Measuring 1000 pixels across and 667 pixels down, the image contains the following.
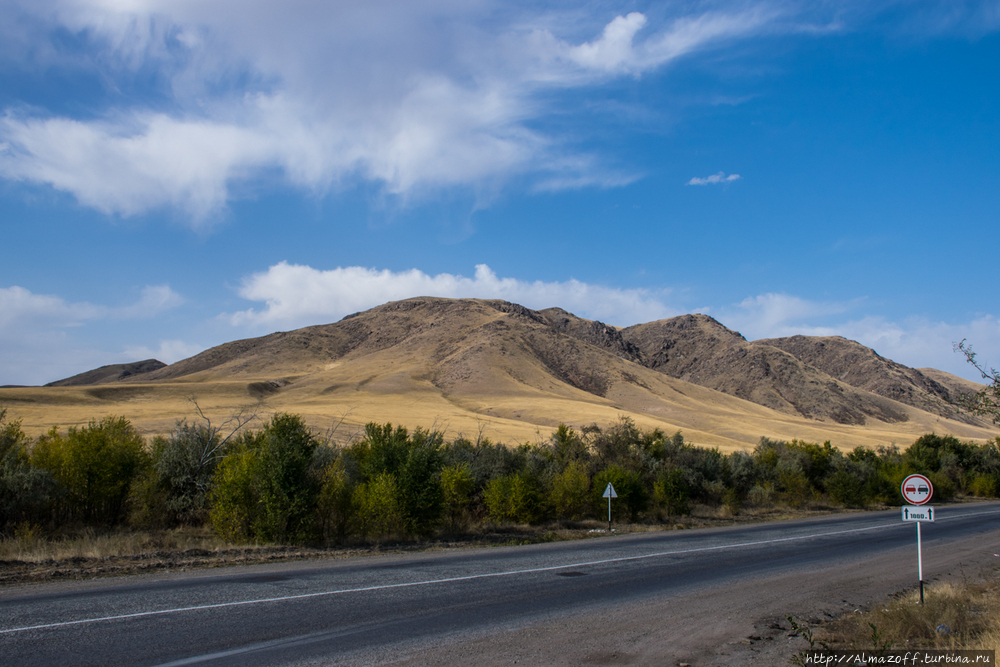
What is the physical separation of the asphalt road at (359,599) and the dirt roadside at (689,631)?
14.1 inches

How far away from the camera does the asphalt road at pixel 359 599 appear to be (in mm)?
6965

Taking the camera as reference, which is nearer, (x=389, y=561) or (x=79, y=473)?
(x=389, y=561)

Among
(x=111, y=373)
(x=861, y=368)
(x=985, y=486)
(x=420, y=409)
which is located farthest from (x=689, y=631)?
(x=111, y=373)

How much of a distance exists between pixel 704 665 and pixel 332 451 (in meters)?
16.2

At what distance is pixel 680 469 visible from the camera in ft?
93.7

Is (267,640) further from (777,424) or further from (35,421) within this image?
(777,424)

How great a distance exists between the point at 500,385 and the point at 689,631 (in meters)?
90.5

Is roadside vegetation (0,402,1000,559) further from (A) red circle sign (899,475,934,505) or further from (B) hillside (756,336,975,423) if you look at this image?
(B) hillside (756,336,975,423)

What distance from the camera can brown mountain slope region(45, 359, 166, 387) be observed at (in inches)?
6740

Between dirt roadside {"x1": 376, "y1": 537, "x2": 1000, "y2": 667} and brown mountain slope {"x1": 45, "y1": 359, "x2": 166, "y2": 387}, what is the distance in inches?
7529

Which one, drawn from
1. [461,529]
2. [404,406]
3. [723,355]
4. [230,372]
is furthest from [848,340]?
[461,529]

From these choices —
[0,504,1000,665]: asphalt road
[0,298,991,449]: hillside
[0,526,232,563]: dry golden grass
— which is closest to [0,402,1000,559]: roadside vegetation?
[0,526,232,563]: dry golden grass

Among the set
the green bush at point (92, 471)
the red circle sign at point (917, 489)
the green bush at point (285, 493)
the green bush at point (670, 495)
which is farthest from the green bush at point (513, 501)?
the red circle sign at point (917, 489)

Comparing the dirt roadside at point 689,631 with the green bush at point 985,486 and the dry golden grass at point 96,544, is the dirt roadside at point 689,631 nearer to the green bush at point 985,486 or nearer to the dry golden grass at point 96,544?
the dry golden grass at point 96,544
